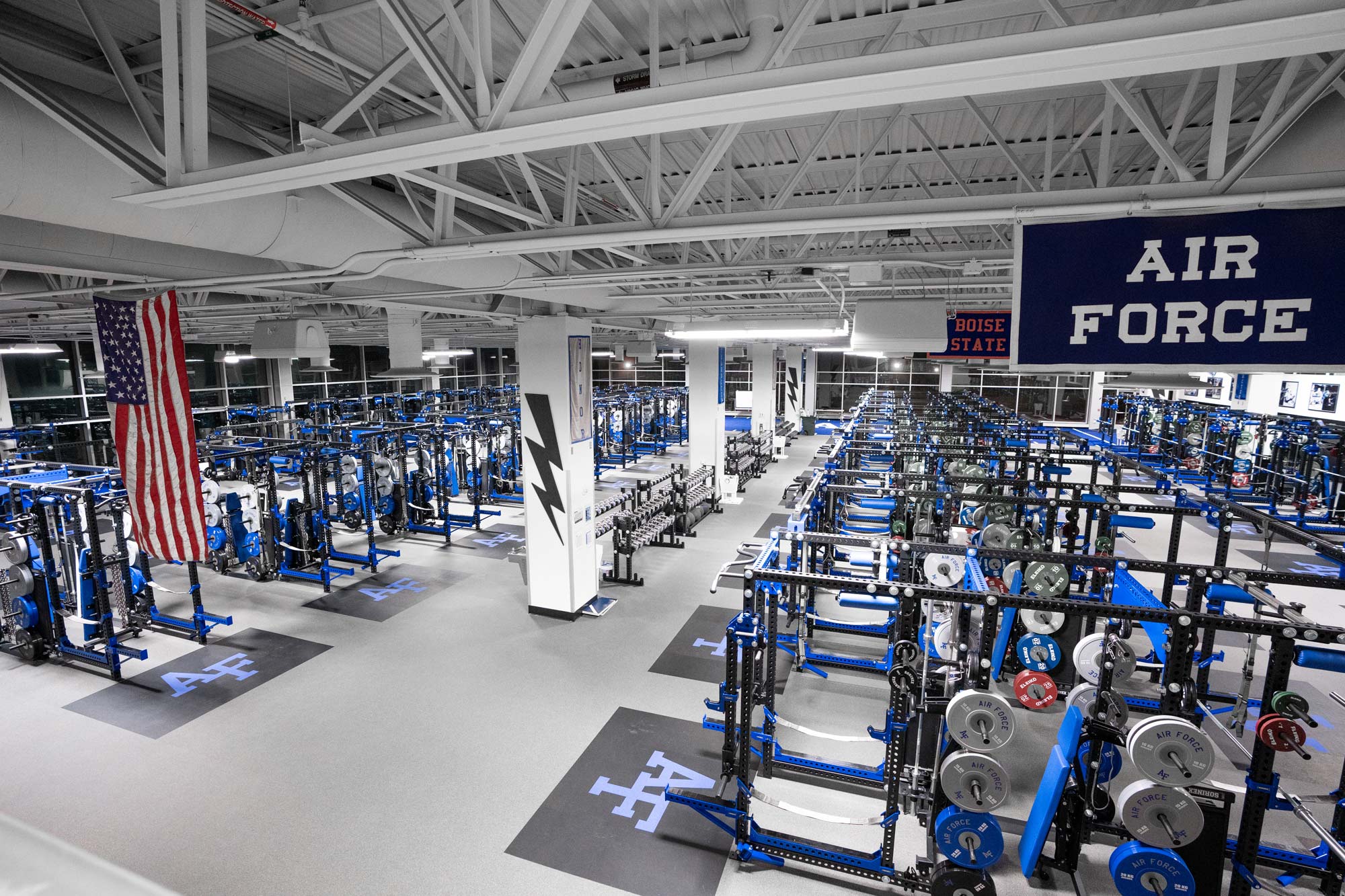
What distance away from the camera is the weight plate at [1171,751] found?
3.46 m

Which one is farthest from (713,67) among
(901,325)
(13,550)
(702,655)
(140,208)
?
(13,550)

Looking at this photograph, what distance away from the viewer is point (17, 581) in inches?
280

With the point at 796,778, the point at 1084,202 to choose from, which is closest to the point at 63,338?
the point at 796,778

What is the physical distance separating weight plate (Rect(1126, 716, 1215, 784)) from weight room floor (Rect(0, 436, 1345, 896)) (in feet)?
4.80

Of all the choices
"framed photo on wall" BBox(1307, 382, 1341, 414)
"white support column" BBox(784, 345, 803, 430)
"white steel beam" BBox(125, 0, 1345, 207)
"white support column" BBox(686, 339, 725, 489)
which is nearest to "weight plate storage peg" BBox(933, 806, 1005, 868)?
"white steel beam" BBox(125, 0, 1345, 207)

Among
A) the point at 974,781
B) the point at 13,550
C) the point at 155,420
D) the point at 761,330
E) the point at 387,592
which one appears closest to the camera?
the point at 974,781

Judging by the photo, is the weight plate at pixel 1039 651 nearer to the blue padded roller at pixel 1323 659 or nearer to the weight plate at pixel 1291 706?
the blue padded roller at pixel 1323 659

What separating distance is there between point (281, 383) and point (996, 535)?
71.5 ft

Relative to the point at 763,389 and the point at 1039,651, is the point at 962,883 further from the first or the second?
the point at 763,389

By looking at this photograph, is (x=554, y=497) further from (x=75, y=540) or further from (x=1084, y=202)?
(x=1084, y=202)

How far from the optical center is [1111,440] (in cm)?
2142

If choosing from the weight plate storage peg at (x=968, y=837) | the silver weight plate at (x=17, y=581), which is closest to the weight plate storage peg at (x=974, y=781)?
the weight plate storage peg at (x=968, y=837)

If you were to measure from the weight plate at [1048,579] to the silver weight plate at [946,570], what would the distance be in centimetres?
112

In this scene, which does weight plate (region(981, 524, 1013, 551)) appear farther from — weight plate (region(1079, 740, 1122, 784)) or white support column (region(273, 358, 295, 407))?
white support column (region(273, 358, 295, 407))
